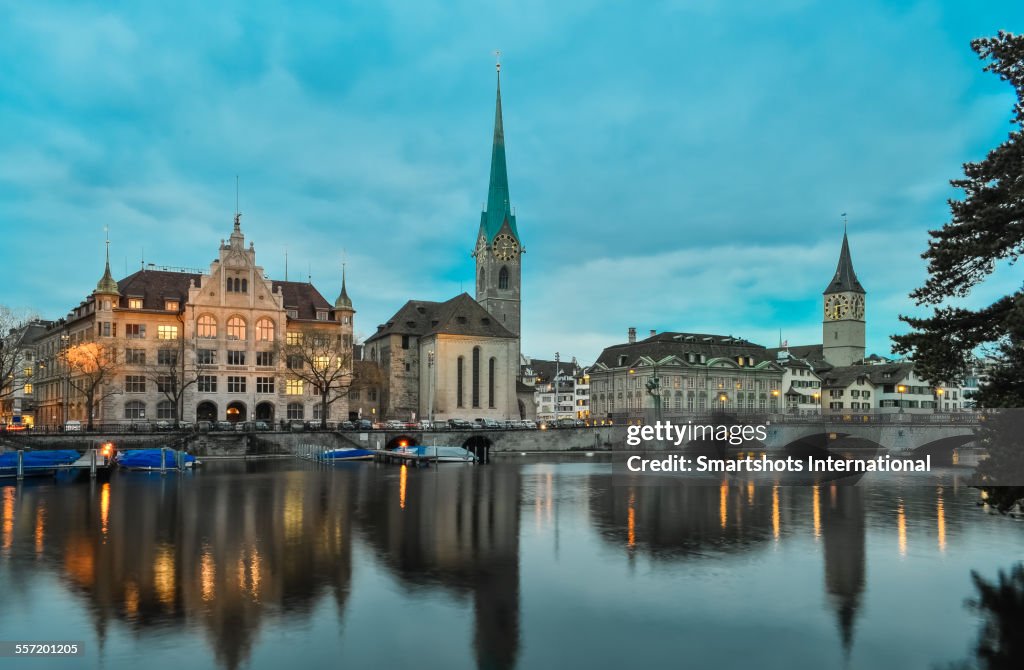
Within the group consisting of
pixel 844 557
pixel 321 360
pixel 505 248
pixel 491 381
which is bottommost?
pixel 844 557

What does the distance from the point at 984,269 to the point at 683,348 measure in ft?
384

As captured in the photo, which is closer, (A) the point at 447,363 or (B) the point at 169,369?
(B) the point at 169,369

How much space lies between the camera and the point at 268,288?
92.8 m

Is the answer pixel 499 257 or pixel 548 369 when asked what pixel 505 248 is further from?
pixel 548 369

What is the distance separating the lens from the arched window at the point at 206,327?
89.4 meters

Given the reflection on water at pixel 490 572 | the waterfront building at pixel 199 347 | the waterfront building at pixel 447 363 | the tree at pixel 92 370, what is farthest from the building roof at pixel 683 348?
the reflection on water at pixel 490 572

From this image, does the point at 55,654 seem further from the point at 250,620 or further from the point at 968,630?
the point at 968,630

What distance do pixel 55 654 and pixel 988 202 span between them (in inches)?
927

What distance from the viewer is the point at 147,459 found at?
216 feet

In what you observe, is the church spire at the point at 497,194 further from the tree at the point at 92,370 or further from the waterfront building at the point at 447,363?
the tree at the point at 92,370

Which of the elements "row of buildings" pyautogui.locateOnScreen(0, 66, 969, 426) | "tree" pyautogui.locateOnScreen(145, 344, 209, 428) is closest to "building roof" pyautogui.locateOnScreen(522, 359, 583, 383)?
"row of buildings" pyautogui.locateOnScreen(0, 66, 969, 426)

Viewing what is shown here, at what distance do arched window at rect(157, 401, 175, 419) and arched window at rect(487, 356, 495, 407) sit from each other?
3873 centimetres

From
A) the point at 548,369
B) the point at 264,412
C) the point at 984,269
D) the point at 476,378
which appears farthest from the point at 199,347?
the point at 548,369

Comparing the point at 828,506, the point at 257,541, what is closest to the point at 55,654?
the point at 257,541
